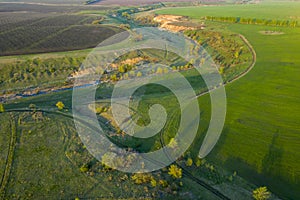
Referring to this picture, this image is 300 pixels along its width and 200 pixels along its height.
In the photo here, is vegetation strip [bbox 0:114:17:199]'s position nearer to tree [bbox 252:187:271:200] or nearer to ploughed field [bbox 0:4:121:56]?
tree [bbox 252:187:271:200]

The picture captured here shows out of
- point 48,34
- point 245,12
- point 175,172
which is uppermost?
point 245,12

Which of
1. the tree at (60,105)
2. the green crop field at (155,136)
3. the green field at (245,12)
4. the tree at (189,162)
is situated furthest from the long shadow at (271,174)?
the green field at (245,12)

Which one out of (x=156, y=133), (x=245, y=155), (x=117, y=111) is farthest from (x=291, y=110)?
(x=117, y=111)

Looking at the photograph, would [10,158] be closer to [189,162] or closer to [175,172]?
[175,172]

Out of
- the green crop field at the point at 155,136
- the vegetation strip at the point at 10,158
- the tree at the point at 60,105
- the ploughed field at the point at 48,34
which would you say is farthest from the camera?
the ploughed field at the point at 48,34

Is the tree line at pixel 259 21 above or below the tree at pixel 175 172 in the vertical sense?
above

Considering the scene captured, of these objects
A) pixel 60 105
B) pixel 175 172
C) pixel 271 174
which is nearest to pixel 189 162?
pixel 175 172

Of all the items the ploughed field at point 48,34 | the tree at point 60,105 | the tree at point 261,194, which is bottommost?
the tree at point 261,194

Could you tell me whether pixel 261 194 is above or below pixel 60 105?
below

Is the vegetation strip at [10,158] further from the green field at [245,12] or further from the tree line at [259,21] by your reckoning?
the green field at [245,12]
